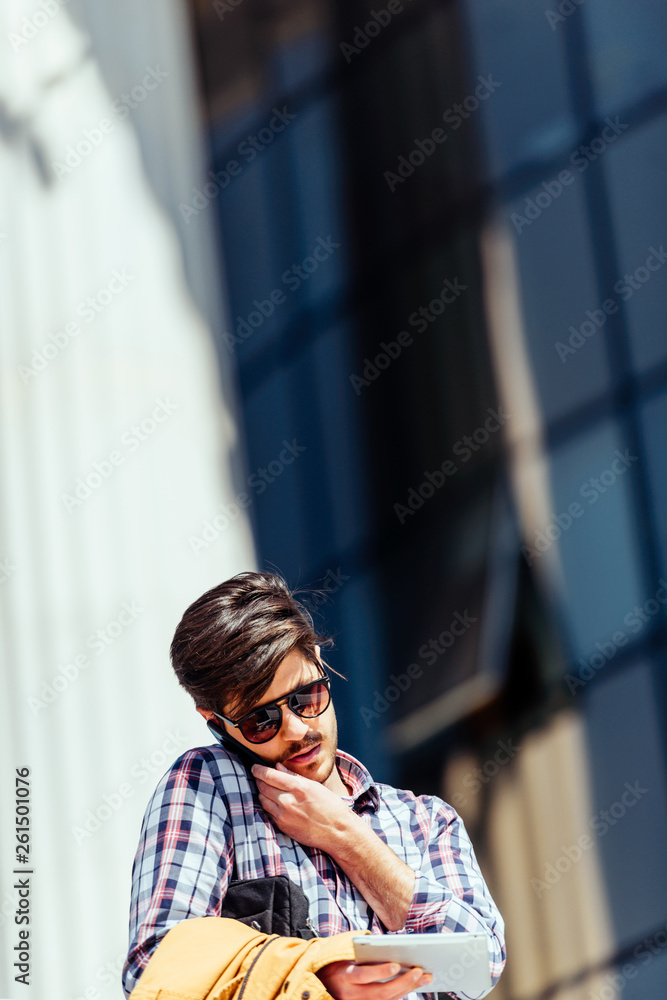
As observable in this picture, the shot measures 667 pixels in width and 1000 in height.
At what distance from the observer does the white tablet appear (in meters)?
1.35

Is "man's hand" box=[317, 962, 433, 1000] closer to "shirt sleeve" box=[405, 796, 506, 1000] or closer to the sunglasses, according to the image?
"shirt sleeve" box=[405, 796, 506, 1000]

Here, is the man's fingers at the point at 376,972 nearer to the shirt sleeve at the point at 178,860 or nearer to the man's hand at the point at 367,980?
the man's hand at the point at 367,980

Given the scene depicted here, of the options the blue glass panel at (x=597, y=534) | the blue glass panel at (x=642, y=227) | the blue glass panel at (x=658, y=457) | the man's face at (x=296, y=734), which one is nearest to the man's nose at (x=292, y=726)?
the man's face at (x=296, y=734)

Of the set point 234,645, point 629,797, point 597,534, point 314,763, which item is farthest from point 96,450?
point 629,797

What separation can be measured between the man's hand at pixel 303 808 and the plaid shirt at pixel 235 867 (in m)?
0.03

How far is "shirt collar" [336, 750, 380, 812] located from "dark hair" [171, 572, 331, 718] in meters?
0.27

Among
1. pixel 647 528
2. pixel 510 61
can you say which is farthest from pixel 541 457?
pixel 510 61

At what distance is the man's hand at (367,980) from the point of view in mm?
1389

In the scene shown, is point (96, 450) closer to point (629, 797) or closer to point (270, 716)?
point (270, 716)

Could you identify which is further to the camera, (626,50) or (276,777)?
(626,50)

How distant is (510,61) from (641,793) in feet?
7.03

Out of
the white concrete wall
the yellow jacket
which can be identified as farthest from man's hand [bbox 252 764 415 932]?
the white concrete wall

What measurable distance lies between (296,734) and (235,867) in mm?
249

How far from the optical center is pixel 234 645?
5.62ft
